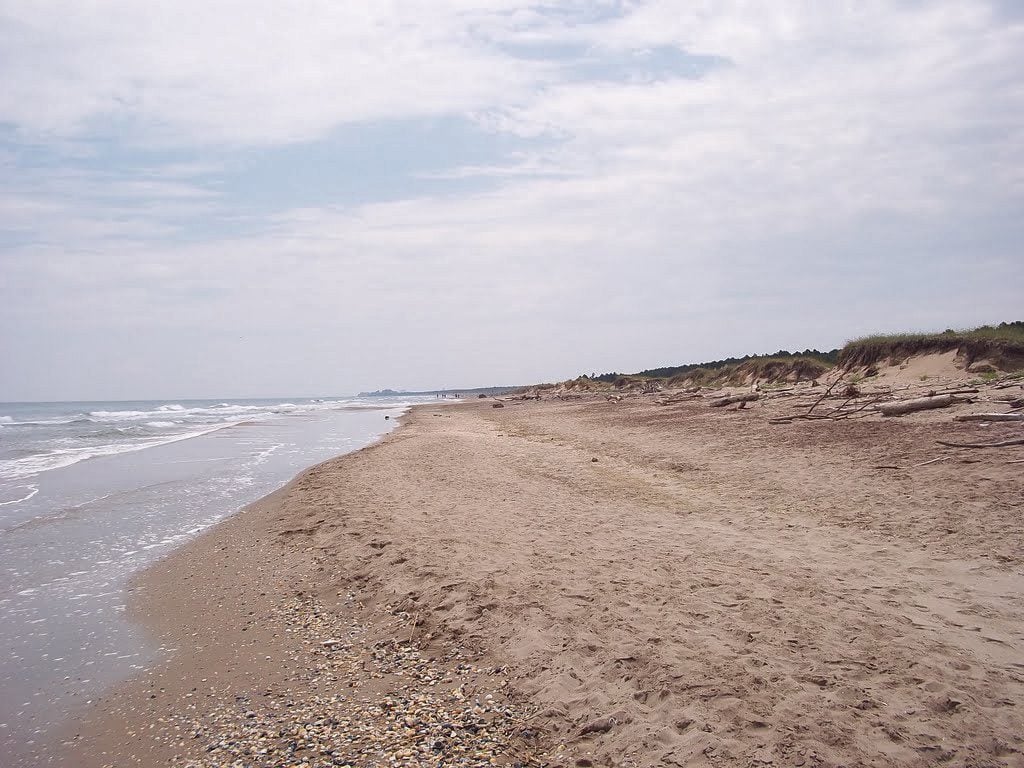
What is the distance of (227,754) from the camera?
369cm

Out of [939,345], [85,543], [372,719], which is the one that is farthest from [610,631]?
[939,345]

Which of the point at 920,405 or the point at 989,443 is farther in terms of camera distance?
the point at 920,405

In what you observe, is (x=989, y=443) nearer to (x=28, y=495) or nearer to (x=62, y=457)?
(x=28, y=495)

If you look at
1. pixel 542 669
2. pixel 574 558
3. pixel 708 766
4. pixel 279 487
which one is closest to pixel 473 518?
pixel 574 558

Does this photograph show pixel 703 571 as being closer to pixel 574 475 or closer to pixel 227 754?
pixel 227 754

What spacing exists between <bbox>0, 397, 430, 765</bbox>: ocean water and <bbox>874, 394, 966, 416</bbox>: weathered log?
48.1 ft

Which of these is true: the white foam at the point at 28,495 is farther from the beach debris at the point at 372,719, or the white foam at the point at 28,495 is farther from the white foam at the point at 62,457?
the beach debris at the point at 372,719

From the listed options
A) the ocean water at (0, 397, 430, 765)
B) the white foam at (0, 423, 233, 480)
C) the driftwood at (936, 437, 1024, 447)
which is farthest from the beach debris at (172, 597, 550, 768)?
the white foam at (0, 423, 233, 480)

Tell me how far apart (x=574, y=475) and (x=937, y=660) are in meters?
8.35

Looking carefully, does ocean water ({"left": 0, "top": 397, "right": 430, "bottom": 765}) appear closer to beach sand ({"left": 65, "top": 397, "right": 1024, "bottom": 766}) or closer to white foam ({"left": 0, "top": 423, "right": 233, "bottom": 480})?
white foam ({"left": 0, "top": 423, "right": 233, "bottom": 480})

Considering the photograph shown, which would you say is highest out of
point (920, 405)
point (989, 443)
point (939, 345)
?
point (939, 345)

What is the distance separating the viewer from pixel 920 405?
1350 centimetres

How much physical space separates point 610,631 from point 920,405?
12312 mm

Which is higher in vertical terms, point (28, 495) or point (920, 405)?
point (920, 405)
